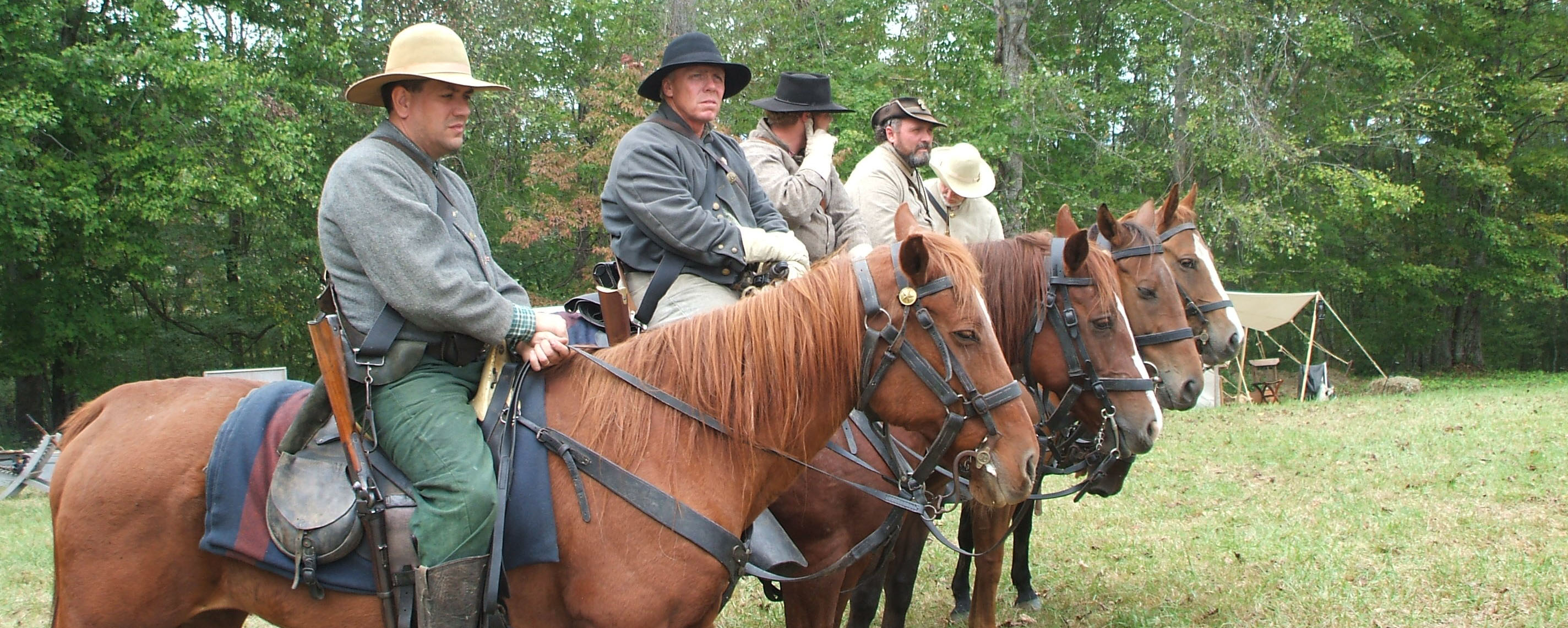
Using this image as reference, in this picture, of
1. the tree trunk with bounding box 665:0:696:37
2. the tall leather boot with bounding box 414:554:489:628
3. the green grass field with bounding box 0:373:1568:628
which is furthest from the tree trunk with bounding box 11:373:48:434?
the tall leather boot with bounding box 414:554:489:628

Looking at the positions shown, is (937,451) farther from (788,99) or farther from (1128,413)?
(788,99)

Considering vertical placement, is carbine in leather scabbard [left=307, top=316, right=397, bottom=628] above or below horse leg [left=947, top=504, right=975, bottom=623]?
above

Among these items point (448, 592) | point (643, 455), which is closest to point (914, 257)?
point (643, 455)

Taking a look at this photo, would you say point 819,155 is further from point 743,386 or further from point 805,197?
point 743,386

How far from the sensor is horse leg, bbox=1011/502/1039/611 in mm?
6848

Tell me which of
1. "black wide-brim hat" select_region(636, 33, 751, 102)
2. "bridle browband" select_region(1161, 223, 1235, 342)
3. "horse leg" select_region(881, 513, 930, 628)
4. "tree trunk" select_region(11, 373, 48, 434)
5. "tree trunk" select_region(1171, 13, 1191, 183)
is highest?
"tree trunk" select_region(1171, 13, 1191, 183)

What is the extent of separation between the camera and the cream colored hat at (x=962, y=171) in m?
6.52

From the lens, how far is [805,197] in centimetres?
518

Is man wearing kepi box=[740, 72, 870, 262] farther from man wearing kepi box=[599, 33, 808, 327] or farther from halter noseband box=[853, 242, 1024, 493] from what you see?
halter noseband box=[853, 242, 1024, 493]

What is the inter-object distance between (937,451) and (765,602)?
441 cm

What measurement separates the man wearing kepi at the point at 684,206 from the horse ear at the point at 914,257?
118 centimetres

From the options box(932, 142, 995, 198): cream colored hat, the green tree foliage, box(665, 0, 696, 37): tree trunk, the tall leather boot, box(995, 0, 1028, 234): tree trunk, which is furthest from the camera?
box(995, 0, 1028, 234): tree trunk

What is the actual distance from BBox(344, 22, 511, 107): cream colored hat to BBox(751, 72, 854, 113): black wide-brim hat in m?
2.45

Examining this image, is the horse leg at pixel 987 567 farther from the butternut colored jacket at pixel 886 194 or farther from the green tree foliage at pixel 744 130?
the green tree foliage at pixel 744 130
